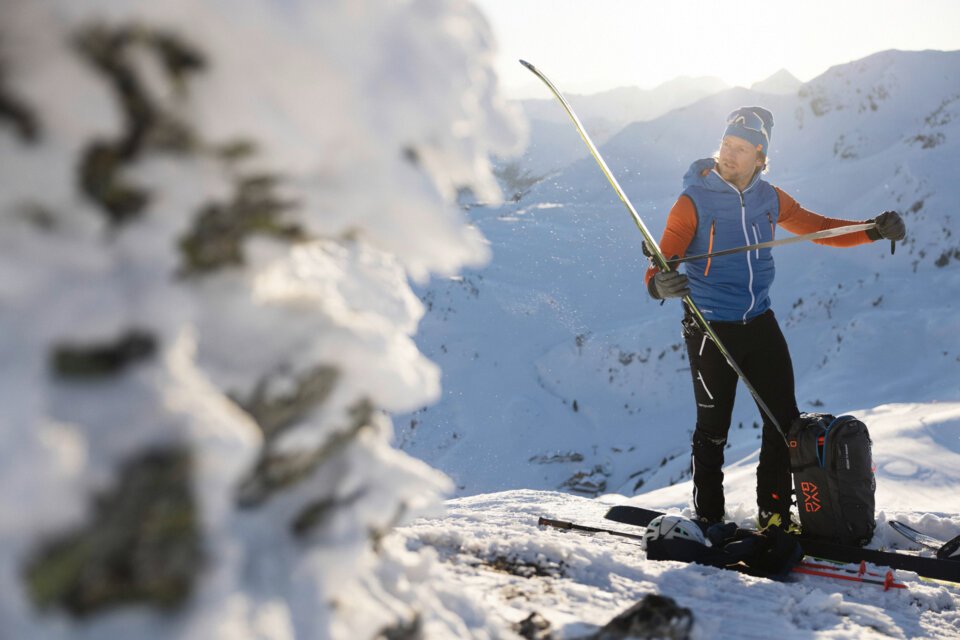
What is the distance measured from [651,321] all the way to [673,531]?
1088 centimetres

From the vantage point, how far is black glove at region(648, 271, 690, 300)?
3.36m

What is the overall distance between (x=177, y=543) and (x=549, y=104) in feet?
189

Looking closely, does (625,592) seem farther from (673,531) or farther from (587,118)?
(587,118)

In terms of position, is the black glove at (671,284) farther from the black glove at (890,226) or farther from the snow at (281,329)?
the snow at (281,329)

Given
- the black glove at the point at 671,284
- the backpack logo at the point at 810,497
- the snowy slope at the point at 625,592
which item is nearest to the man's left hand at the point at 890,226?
the black glove at the point at 671,284

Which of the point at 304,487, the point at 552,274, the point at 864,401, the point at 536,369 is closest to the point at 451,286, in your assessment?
the point at 552,274

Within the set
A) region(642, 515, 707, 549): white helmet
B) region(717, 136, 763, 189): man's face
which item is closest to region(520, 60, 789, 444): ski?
region(717, 136, 763, 189): man's face

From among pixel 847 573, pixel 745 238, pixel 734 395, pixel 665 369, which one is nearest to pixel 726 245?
pixel 745 238

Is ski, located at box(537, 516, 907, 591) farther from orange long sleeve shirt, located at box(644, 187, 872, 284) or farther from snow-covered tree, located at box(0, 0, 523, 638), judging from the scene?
snow-covered tree, located at box(0, 0, 523, 638)

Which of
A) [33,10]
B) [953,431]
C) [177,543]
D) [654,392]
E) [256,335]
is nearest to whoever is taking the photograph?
[33,10]

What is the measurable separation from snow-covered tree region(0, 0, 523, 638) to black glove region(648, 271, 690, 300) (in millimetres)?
2247

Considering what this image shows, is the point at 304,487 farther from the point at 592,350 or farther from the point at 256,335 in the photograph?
the point at 592,350

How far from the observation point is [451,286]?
16.3 m

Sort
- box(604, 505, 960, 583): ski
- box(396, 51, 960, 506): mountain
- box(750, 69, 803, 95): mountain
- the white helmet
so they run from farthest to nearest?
box(750, 69, 803, 95): mountain < box(396, 51, 960, 506): mountain < the white helmet < box(604, 505, 960, 583): ski
